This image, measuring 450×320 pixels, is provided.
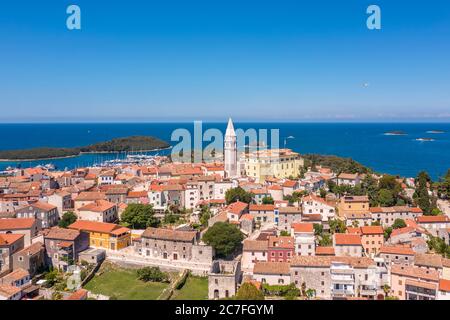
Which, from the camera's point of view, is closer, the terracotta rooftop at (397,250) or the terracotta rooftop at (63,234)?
the terracotta rooftop at (397,250)

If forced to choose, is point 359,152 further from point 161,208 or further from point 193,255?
point 193,255

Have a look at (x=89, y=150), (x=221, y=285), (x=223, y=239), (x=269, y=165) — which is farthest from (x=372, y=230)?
(x=89, y=150)

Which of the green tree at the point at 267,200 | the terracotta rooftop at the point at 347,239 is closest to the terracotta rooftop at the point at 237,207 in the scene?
the green tree at the point at 267,200

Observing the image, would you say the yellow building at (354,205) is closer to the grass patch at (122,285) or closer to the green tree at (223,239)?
the green tree at (223,239)

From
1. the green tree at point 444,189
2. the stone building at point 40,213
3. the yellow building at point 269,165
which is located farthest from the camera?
the yellow building at point 269,165

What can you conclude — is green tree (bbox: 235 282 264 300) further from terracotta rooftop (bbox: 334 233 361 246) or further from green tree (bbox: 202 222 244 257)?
terracotta rooftop (bbox: 334 233 361 246)

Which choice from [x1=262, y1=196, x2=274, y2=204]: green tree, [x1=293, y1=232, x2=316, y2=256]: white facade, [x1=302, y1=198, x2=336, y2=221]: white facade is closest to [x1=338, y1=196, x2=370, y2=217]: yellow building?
[x1=302, y1=198, x2=336, y2=221]: white facade

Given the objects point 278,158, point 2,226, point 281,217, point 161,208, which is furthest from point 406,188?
point 2,226

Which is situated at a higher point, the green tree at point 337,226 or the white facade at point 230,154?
the white facade at point 230,154
